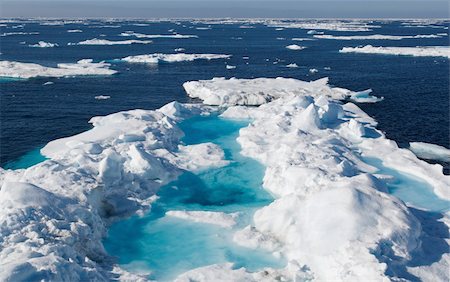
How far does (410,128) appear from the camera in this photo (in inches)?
1483

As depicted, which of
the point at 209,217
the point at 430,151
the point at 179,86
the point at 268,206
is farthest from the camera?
the point at 179,86

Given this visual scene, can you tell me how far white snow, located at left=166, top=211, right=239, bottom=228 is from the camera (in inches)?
811

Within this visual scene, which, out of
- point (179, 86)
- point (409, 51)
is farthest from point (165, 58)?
point (409, 51)

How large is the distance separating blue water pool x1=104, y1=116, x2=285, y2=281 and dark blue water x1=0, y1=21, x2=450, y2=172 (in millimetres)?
13778

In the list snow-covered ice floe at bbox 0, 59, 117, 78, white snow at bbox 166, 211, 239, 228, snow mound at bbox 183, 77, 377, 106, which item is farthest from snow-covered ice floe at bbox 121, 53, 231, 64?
white snow at bbox 166, 211, 239, 228

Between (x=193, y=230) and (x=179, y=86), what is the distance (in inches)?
1527

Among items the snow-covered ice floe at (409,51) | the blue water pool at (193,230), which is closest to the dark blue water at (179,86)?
the snow-covered ice floe at (409,51)

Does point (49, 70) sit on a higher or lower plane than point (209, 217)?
higher

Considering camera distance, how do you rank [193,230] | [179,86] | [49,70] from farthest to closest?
1. [49,70]
2. [179,86]
3. [193,230]

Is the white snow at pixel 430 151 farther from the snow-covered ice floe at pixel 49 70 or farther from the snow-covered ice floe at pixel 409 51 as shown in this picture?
the snow-covered ice floe at pixel 409 51

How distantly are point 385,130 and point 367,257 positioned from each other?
24.0 m

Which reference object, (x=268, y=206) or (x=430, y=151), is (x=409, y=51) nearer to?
(x=430, y=151)

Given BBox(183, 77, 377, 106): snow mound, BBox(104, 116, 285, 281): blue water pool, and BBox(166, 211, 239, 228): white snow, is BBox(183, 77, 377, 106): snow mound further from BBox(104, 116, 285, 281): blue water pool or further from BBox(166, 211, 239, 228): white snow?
BBox(166, 211, 239, 228): white snow

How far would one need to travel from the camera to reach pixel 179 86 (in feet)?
188
